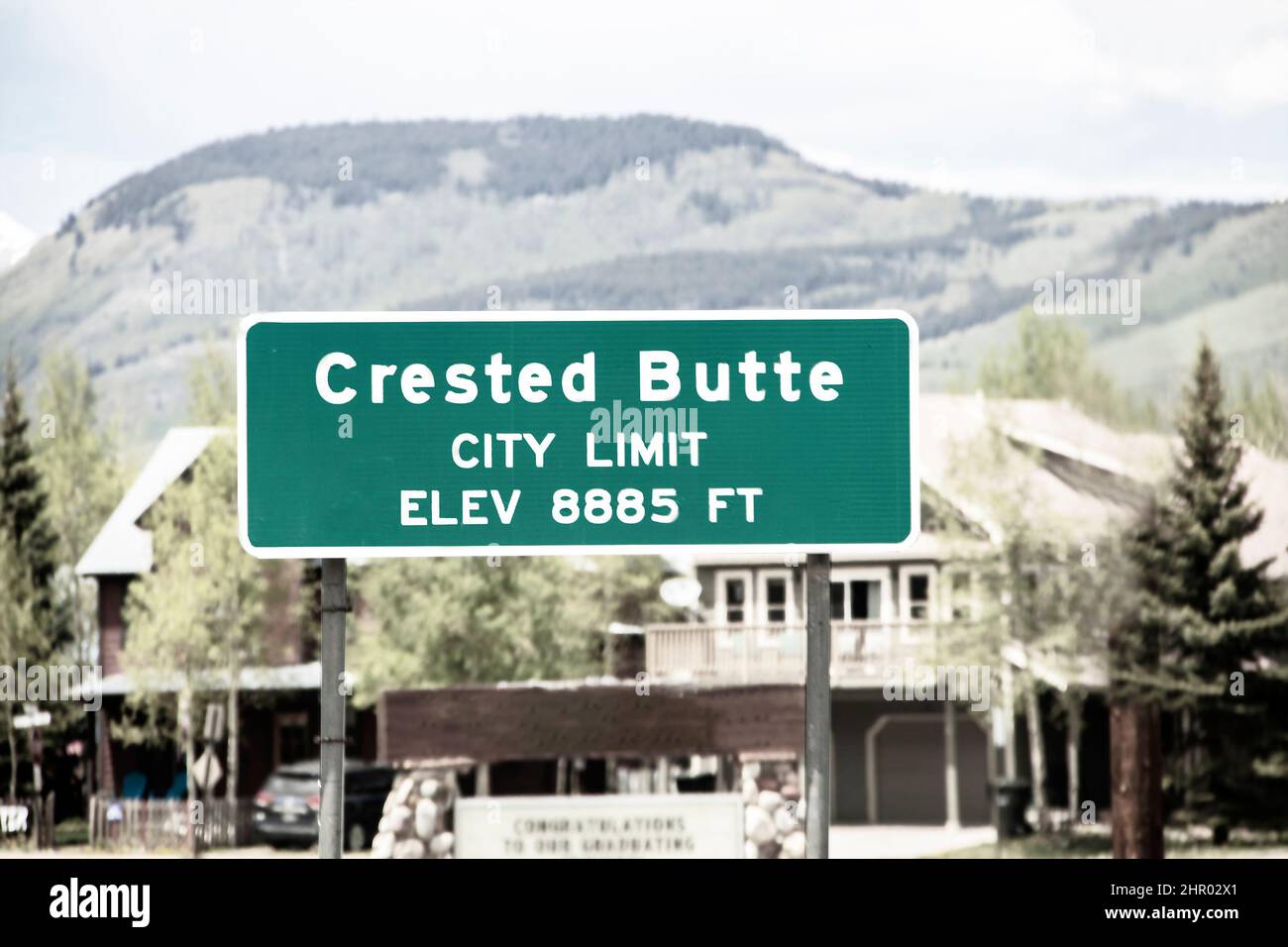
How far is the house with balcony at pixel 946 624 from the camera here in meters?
42.6

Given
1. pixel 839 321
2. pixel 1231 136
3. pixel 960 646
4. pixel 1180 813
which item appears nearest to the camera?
pixel 839 321

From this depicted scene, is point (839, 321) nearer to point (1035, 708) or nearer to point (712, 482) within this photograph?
point (712, 482)

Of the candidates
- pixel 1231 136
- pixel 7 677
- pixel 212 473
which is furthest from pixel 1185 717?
pixel 1231 136

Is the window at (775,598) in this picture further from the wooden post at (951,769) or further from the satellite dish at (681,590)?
the wooden post at (951,769)

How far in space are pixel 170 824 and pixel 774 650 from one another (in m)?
14.5

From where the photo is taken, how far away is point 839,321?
691 centimetres

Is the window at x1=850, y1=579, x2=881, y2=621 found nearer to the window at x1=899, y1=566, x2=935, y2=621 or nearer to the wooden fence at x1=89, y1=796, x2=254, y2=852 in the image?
the window at x1=899, y1=566, x2=935, y2=621

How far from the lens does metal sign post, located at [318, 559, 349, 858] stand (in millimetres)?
6664

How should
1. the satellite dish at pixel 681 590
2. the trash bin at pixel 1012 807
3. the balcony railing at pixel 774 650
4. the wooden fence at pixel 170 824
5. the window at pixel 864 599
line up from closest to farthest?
the trash bin at pixel 1012 807 → the balcony railing at pixel 774 650 → the wooden fence at pixel 170 824 → the satellite dish at pixel 681 590 → the window at pixel 864 599

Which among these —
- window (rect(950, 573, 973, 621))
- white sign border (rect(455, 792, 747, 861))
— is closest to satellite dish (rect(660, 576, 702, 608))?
window (rect(950, 573, 973, 621))

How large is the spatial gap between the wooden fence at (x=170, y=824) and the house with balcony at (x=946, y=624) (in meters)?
10.1

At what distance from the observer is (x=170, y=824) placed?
44219mm

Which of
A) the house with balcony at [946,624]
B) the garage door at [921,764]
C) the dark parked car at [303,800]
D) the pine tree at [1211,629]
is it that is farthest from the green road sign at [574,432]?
the garage door at [921,764]
